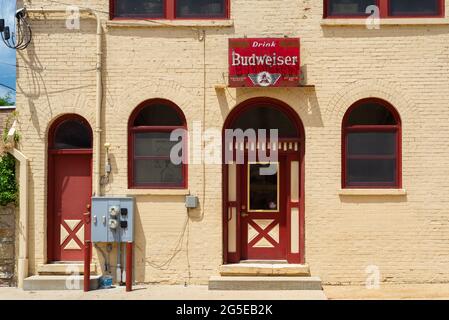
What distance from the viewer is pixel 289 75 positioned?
10250 millimetres

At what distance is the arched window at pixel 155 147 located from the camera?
10.6 meters

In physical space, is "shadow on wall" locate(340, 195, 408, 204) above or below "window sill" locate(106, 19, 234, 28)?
below

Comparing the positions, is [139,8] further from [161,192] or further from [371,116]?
[371,116]

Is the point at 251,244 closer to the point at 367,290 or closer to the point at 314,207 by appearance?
the point at 314,207

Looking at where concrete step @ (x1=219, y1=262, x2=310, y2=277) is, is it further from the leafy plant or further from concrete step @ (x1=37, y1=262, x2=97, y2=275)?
the leafy plant

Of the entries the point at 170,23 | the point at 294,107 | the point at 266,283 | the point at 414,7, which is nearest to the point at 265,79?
the point at 294,107

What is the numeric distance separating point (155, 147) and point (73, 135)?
5.08ft

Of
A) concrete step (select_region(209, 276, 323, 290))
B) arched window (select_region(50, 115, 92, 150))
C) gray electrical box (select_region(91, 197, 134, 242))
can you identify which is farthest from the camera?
arched window (select_region(50, 115, 92, 150))

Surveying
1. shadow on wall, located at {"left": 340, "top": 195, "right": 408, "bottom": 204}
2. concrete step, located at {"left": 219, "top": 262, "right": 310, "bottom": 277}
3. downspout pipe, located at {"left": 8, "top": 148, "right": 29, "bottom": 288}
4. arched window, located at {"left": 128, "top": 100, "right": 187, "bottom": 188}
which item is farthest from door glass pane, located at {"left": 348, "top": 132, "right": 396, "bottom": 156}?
downspout pipe, located at {"left": 8, "top": 148, "right": 29, "bottom": 288}

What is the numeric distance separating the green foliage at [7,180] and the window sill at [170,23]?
2.98 metres

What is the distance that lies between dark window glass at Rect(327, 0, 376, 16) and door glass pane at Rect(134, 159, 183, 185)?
3.89 meters

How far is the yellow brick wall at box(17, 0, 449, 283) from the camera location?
1030 centimetres

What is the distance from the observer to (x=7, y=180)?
1052cm

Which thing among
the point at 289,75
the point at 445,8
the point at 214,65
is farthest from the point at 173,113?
the point at 445,8
